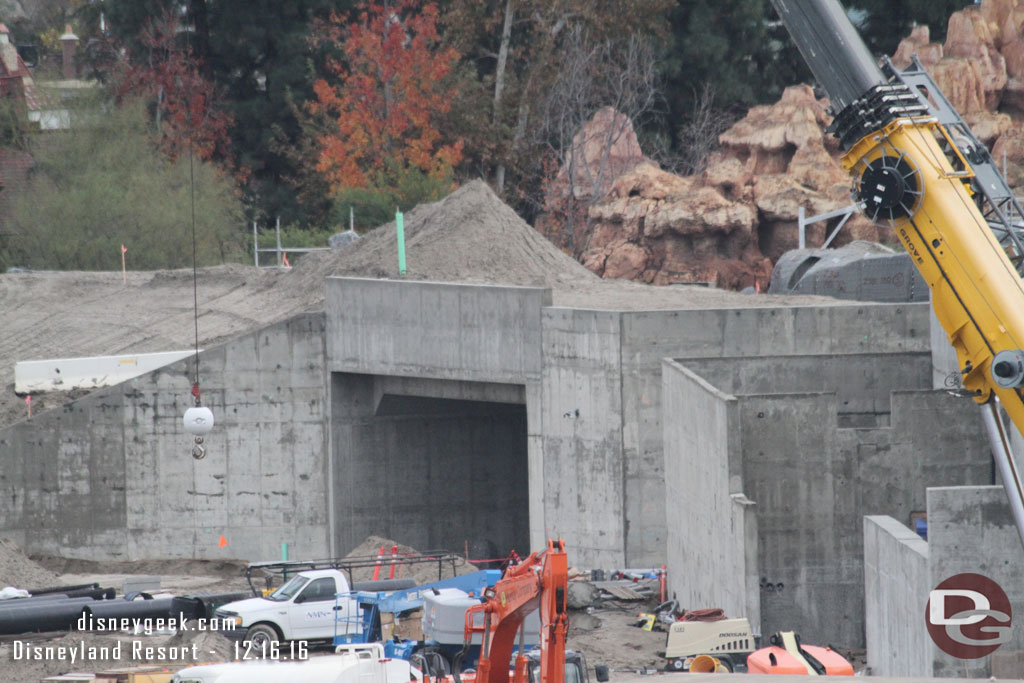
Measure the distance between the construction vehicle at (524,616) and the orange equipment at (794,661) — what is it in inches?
102

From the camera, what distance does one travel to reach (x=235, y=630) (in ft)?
79.8

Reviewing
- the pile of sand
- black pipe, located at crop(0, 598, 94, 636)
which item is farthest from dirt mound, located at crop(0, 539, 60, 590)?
the pile of sand

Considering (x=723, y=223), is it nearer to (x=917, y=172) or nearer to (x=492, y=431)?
(x=492, y=431)

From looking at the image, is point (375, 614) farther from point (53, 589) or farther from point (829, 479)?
point (829, 479)

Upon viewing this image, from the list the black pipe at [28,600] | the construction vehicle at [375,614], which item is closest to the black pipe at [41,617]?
the black pipe at [28,600]

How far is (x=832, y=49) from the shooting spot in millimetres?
21688

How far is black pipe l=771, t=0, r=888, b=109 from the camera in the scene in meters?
21.3

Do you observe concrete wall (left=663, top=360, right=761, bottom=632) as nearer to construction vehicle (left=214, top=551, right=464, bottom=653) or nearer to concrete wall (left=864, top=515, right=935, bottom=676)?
concrete wall (left=864, top=515, right=935, bottom=676)

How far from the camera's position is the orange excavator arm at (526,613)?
1585 cm

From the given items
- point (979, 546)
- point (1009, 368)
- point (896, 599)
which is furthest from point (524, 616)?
point (1009, 368)

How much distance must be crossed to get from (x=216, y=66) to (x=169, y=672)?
1896 inches

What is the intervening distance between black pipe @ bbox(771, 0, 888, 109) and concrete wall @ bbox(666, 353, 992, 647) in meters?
5.04

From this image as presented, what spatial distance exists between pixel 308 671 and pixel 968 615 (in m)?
7.76

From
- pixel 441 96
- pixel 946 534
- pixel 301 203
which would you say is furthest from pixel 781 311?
pixel 301 203
